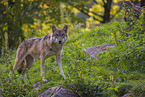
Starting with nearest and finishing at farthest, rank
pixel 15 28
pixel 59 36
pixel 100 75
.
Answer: pixel 100 75 < pixel 59 36 < pixel 15 28

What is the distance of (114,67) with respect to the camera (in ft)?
22.9

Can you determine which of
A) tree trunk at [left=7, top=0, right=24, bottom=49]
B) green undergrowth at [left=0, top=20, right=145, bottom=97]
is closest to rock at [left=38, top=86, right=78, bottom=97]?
green undergrowth at [left=0, top=20, right=145, bottom=97]

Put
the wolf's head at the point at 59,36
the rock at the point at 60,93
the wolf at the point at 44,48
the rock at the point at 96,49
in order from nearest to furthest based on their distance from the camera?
1. the rock at the point at 60,93
2. the wolf's head at the point at 59,36
3. the wolf at the point at 44,48
4. the rock at the point at 96,49

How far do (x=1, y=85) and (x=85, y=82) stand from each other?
2300 millimetres

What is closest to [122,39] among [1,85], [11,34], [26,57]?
[26,57]

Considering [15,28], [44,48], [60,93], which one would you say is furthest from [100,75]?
[15,28]

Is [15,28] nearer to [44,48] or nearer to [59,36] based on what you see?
[44,48]

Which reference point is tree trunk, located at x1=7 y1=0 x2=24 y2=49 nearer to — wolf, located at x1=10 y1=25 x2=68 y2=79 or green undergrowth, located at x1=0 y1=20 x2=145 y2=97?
green undergrowth, located at x1=0 y1=20 x2=145 y2=97

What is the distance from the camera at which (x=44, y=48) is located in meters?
7.29

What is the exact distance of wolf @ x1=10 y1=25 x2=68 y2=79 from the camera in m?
7.12

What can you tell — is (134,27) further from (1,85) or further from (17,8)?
(17,8)

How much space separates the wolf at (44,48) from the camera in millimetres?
7117

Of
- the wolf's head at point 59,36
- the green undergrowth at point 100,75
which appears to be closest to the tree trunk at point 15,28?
the green undergrowth at point 100,75

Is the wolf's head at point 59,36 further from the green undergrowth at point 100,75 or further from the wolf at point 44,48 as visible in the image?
the green undergrowth at point 100,75
